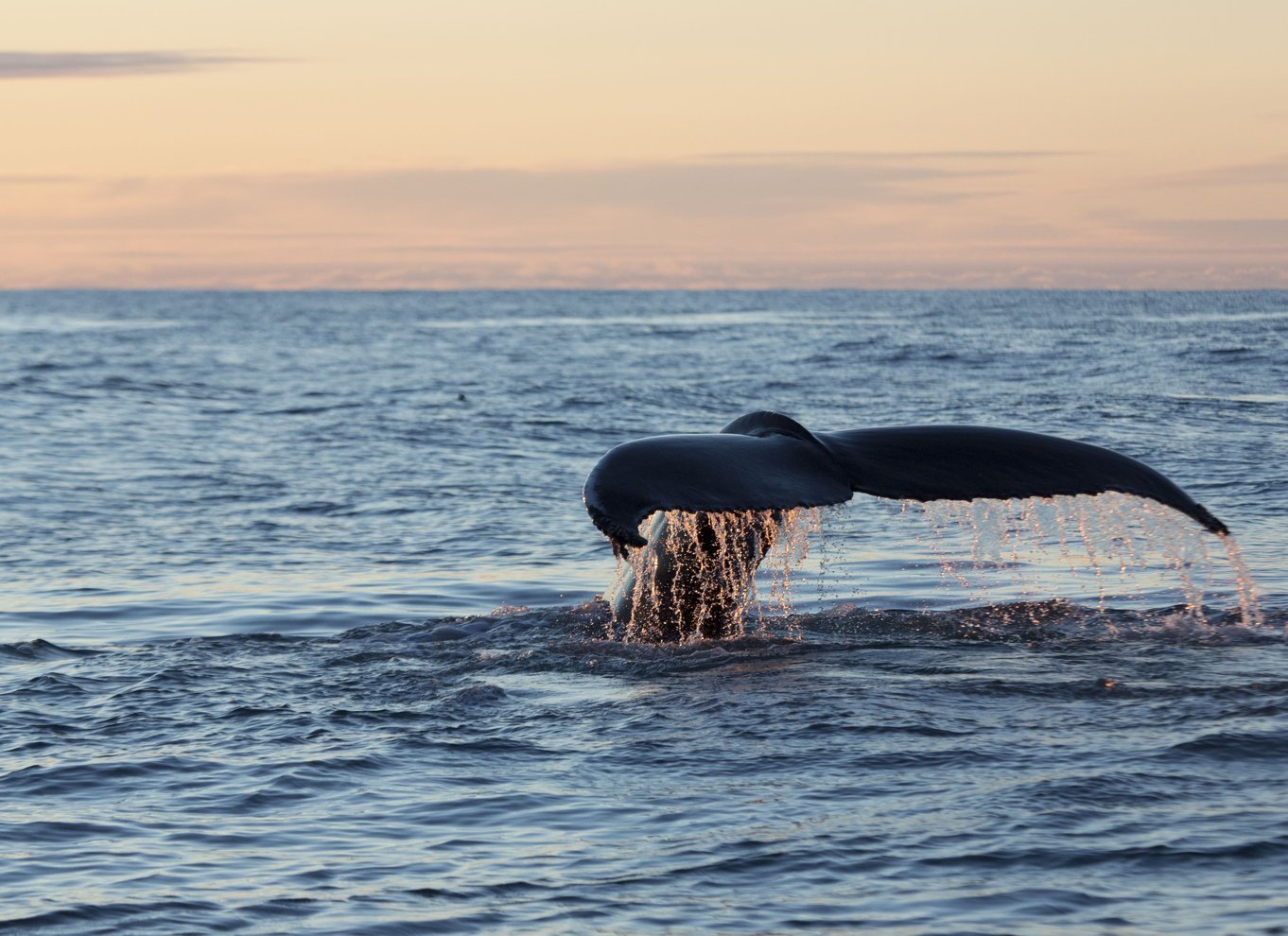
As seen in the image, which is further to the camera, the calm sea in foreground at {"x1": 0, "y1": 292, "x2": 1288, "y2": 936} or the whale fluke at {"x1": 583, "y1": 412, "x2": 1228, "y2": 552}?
the whale fluke at {"x1": 583, "y1": 412, "x2": 1228, "y2": 552}

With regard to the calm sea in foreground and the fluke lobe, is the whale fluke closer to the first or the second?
the fluke lobe

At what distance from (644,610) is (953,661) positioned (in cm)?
161

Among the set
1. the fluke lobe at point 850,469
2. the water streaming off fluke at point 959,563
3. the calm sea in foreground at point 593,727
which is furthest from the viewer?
the water streaming off fluke at point 959,563

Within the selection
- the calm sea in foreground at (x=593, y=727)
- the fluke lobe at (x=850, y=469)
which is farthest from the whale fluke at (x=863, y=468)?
the calm sea in foreground at (x=593, y=727)

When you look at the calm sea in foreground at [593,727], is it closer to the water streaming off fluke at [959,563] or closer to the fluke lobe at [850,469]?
the water streaming off fluke at [959,563]

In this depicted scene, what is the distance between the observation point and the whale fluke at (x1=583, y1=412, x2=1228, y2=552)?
5.95 meters

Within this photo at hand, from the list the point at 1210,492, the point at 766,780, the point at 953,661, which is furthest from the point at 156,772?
the point at 1210,492

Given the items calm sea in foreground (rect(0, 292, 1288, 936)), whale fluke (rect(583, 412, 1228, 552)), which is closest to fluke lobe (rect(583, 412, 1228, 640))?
whale fluke (rect(583, 412, 1228, 552))

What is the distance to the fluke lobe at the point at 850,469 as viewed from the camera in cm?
589

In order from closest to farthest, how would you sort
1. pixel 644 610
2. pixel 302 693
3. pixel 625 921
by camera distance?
pixel 625 921 → pixel 302 693 → pixel 644 610

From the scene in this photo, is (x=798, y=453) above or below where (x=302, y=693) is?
above

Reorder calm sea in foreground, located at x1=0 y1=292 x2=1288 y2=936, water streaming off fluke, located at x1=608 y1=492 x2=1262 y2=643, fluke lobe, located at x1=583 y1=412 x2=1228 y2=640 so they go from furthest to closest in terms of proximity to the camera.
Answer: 1. water streaming off fluke, located at x1=608 y1=492 x2=1262 y2=643
2. fluke lobe, located at x1=583 y1=412 x2=1228 y2=640
3. calm sea in foreground, located at x1=0 y1=292 x2=1288 y2=936

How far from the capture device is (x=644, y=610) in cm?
863

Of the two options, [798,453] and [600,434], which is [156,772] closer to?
[798,453]
